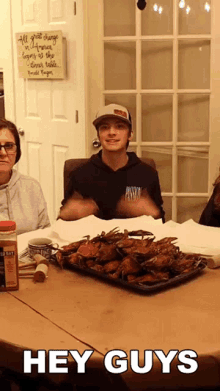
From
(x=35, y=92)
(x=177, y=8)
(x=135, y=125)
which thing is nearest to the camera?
(x=177, y=8)

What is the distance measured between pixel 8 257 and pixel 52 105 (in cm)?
232

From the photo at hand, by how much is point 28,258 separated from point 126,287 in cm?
37

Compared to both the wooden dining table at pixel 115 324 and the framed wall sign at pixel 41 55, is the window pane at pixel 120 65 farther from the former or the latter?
the wooden dining table at pixel 115 324

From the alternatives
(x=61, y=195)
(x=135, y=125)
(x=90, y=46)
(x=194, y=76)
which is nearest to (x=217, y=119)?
(x=194, y=76)

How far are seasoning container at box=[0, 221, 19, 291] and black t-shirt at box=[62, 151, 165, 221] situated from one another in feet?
2.89

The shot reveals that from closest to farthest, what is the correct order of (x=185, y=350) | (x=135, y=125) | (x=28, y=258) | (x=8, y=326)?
(x=185, y=350) → (x=8, y=326) → (x=28, y=258) → (x=135, y=125)

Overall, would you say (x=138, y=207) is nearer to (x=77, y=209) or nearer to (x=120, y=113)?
(x=77, y=209)

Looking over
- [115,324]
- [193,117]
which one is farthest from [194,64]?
[115,324]

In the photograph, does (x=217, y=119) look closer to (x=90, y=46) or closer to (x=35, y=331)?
(x=90, y=46)

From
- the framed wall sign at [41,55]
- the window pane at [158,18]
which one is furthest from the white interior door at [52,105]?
Result: the window pane at [158,18]

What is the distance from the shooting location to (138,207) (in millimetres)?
2148

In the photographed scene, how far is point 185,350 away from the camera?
982mm

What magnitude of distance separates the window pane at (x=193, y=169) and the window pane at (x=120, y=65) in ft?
1.75

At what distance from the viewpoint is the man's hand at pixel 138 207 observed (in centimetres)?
214
